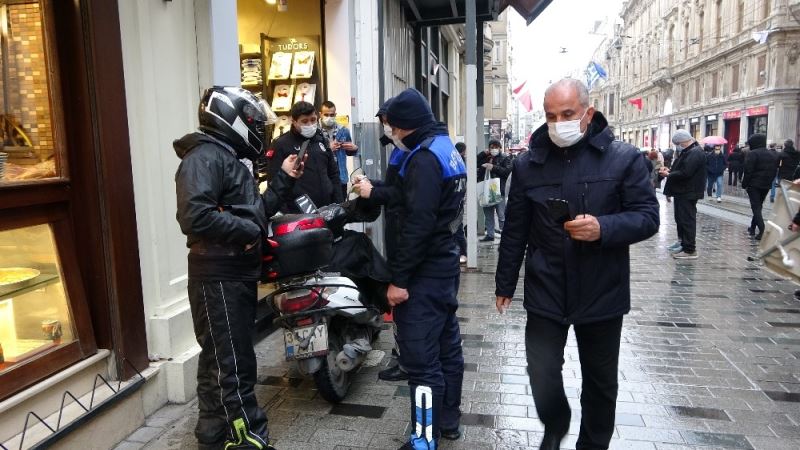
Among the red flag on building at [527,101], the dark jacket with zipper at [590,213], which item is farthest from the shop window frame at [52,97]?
the red flag on building at [527,101]

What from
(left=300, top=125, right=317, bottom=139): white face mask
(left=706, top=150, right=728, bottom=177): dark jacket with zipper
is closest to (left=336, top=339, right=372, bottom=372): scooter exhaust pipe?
(left=300, top=125, right=317, bottom=139): white face mask

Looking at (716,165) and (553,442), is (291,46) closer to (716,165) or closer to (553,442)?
(553,442)

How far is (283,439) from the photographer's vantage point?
3525 mm

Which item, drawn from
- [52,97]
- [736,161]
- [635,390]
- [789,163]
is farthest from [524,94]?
[52,97]

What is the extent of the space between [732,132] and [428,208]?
42362 millimetres

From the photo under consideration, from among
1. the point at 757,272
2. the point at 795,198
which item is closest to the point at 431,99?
the point at 757,272

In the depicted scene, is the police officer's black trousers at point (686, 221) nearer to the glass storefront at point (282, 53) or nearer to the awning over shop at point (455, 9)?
the awning over shop at point (455, 9)

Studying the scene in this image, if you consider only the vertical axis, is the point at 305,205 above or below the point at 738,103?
below

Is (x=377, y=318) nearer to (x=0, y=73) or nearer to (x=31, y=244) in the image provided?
(x=31, y=244)

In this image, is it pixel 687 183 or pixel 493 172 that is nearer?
pixel 687 183

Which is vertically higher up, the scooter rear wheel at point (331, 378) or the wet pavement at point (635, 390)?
the scooter rear wheel at point (331, 378)

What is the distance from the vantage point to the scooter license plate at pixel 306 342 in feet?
12.1

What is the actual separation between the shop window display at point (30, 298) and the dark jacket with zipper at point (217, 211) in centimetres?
101

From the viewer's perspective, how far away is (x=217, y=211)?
2.89 metres
